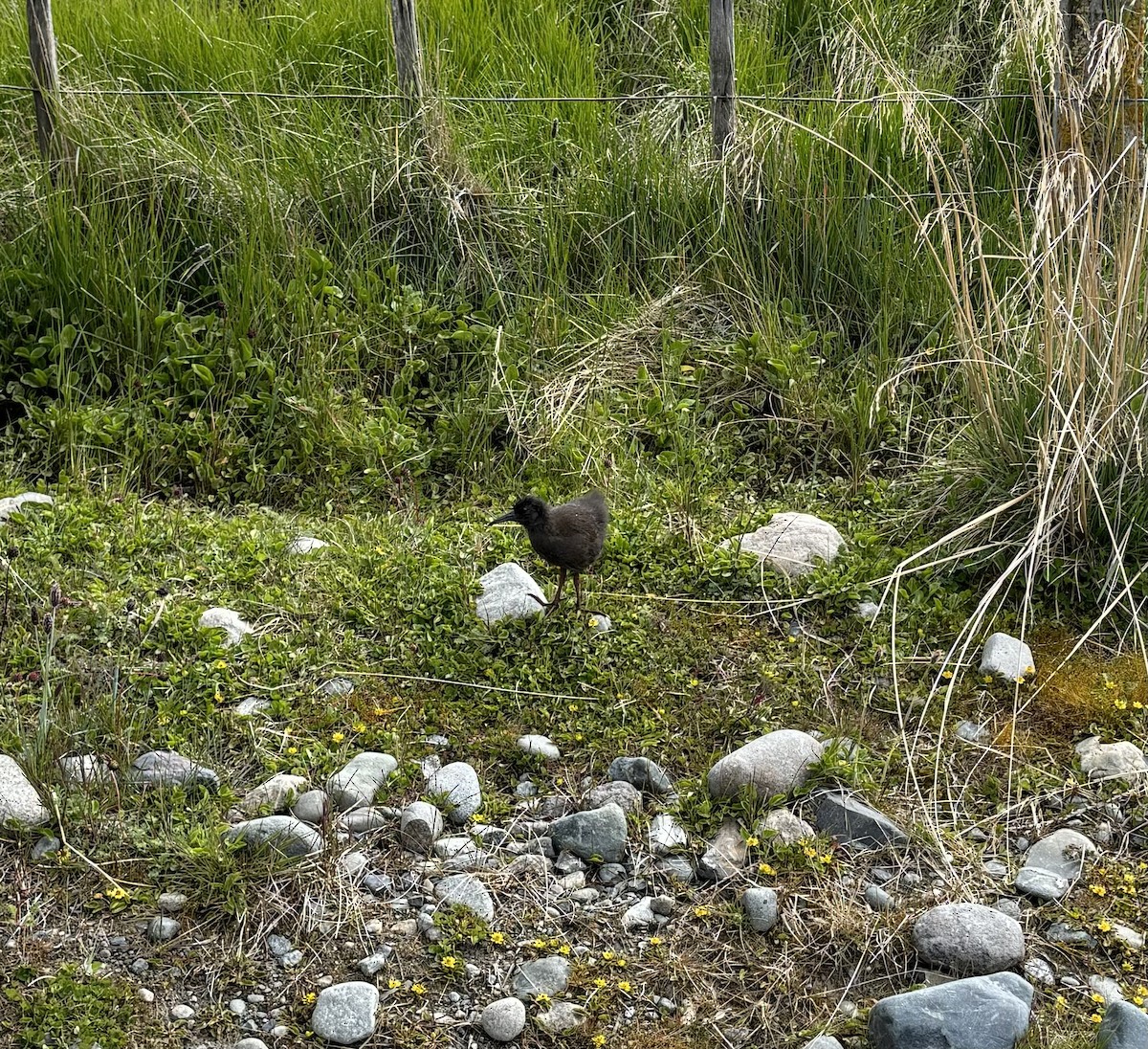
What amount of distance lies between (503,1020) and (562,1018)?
0.48ft

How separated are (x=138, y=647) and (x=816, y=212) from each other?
3.75 meters

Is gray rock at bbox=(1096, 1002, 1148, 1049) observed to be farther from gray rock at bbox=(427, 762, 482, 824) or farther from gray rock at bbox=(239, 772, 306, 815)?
gray rock at bbox=(239, 772, 306, 815)

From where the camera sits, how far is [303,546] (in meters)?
5.07

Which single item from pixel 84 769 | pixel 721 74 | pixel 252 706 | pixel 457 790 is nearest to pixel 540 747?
pixel 457 790

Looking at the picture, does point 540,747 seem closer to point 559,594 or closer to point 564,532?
point 559,594

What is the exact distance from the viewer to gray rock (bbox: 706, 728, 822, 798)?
12.6ft

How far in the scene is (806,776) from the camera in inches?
154

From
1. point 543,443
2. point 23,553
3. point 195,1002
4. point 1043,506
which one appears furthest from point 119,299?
point 1043,506

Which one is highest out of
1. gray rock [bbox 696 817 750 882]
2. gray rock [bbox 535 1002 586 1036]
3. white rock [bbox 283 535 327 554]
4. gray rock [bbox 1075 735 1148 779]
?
white rock [bbox 283 535 327 554]

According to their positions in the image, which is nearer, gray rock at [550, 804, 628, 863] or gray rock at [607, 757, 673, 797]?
gray rock at [550, 804, 628, 863]

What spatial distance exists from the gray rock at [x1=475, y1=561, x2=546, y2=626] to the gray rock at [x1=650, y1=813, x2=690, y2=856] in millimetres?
1077

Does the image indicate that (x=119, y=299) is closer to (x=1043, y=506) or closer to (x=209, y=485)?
(x=209, y=485)

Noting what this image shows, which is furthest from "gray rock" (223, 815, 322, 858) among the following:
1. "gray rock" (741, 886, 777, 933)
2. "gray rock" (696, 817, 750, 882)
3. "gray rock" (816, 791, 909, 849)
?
"gray rock" (816, 791, 909, 849)

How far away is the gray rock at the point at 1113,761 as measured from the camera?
3.96 metres
